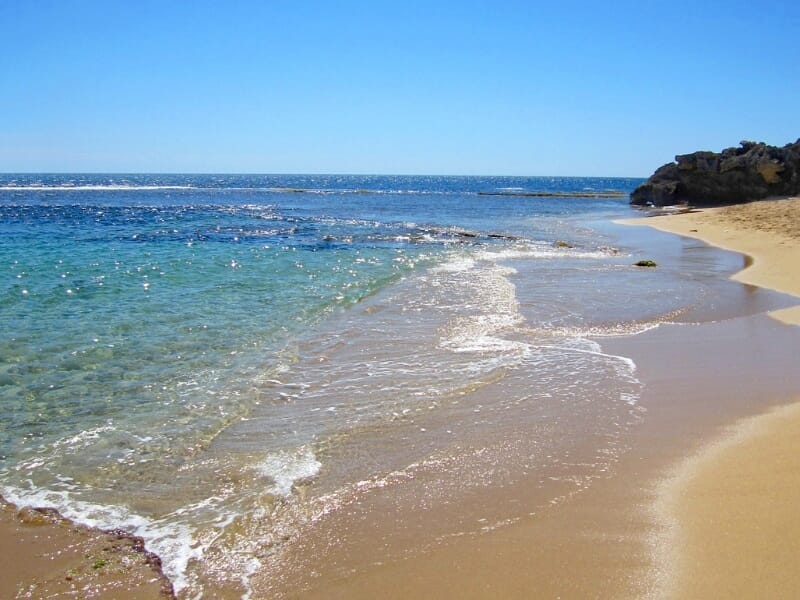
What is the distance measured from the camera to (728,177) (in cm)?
4984

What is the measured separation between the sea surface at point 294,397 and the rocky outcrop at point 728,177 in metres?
35.0

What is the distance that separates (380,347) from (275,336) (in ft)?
6.60

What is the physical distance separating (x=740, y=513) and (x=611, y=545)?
3.90ft

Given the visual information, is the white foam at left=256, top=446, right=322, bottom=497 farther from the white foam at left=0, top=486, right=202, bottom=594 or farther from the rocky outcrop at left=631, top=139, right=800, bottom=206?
the rocky outcrop at left=631, top=139, right=800, bottom=206

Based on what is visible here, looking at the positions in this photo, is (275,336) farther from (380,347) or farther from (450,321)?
(450,321)

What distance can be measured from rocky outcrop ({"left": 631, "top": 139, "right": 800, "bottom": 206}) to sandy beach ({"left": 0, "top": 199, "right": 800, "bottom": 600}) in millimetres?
47089

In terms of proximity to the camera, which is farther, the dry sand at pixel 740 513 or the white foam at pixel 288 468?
the white foam at pixel 288 468

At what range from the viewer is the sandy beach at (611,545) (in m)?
4.08

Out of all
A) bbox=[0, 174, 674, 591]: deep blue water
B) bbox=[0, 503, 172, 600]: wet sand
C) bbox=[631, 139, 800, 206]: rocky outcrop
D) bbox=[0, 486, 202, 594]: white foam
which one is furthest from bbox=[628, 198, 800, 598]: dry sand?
bbox=[631, 139, 800, 206]: rocky outcrop

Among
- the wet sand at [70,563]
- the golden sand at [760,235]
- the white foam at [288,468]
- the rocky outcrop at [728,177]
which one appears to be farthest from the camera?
the rocky outcrop at [728,177]

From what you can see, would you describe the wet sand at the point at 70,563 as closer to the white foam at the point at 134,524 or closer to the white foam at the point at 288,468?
the white foam at the point at 134,524

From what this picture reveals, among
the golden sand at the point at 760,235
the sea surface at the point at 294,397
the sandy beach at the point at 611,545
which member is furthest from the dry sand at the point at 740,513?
the golden sand at the point at 760,235

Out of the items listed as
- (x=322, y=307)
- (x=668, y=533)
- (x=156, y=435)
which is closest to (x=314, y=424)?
(x=156, y=435)

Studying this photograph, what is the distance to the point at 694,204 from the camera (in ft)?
179
